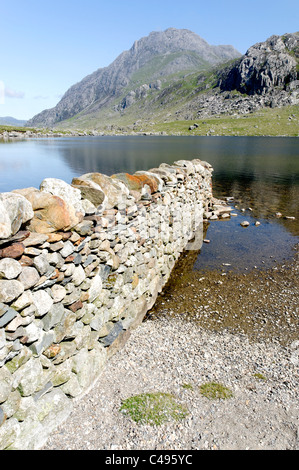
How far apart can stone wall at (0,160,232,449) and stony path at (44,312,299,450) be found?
1.67 ft

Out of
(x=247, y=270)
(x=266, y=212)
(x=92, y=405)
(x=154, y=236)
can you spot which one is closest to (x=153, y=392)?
(x=92, y=405)

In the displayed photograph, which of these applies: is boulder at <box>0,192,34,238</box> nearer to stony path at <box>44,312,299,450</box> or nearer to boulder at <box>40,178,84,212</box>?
boulder at <box>40,178,84,212</box>

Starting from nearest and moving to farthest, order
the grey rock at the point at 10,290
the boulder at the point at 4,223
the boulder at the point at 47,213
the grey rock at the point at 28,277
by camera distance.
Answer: the boulder at the point at 4,223 → the grey rock at the point at 10,290 → the grey rock at the point at 28,277 → the boulder at the point at 47,213

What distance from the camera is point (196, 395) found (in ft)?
23.2

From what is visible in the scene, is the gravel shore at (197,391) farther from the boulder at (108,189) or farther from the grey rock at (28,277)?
the boulder at (108,189)

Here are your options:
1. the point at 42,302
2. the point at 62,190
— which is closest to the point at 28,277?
the point at 42,302

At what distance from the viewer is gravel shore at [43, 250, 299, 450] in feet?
19.4

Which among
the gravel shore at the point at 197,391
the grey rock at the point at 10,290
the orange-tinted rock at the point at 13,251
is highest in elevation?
the orange-tinted rock at the point at 13,251

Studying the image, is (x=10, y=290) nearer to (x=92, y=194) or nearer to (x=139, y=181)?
(x=92, y=194)

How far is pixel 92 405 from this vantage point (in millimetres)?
6801

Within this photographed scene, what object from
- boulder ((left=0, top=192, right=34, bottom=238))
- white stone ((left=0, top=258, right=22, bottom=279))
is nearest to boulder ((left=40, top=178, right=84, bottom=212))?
boulder ((left=0, top=192, right=34, bottom=238))

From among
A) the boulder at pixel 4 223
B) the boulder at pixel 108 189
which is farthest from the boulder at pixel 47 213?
the boulder at pixel 108 189

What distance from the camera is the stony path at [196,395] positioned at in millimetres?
5918

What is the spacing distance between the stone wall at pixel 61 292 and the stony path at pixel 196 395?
1.67ft
